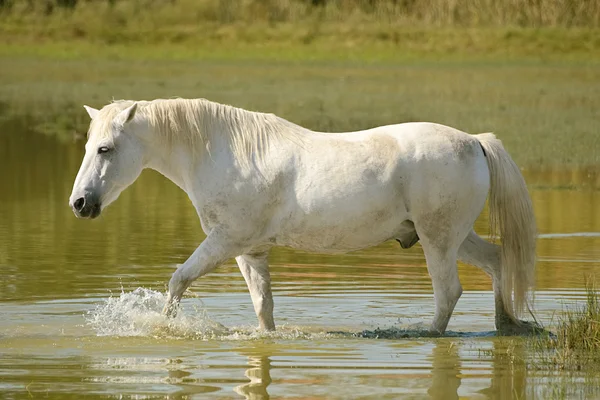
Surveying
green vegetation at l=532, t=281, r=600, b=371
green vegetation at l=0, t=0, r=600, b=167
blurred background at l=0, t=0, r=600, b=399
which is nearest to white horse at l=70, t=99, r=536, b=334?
blurred background at l=0, t=0, r=600, b=399

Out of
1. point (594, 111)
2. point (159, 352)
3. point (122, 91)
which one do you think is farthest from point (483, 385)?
point (122, 91)

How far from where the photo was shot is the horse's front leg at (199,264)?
26.4 feet

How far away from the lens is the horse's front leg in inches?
317

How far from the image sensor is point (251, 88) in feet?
89.4

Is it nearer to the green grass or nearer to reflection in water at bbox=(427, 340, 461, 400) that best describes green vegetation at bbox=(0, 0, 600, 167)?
the green grass

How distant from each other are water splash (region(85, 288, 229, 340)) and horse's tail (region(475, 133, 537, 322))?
183cm

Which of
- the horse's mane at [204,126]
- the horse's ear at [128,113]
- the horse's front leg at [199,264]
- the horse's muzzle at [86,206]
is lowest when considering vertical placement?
the horse's front leg at [199,264]

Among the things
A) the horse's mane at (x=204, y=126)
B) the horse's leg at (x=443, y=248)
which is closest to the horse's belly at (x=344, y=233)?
the horse's leg at (x=443, y=248)

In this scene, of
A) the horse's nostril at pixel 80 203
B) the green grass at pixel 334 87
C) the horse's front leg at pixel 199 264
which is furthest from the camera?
the green grass at pixel 334 87

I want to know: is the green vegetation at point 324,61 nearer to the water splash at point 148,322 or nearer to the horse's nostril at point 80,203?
the water splash at point 148,322

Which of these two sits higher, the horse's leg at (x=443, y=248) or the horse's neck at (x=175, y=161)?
the horse's neck at (x=175, y=161)

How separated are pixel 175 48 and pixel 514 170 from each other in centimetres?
2619

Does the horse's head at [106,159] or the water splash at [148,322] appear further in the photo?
the water splash at [148,322]

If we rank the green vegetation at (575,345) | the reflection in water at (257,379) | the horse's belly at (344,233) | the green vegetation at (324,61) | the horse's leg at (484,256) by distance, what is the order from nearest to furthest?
the reflection in water at (257,379), the green vegetation at (575,345), the horse's belly at (344,233), the horse's leg at (484,256), the green vegetation at (324,61)
